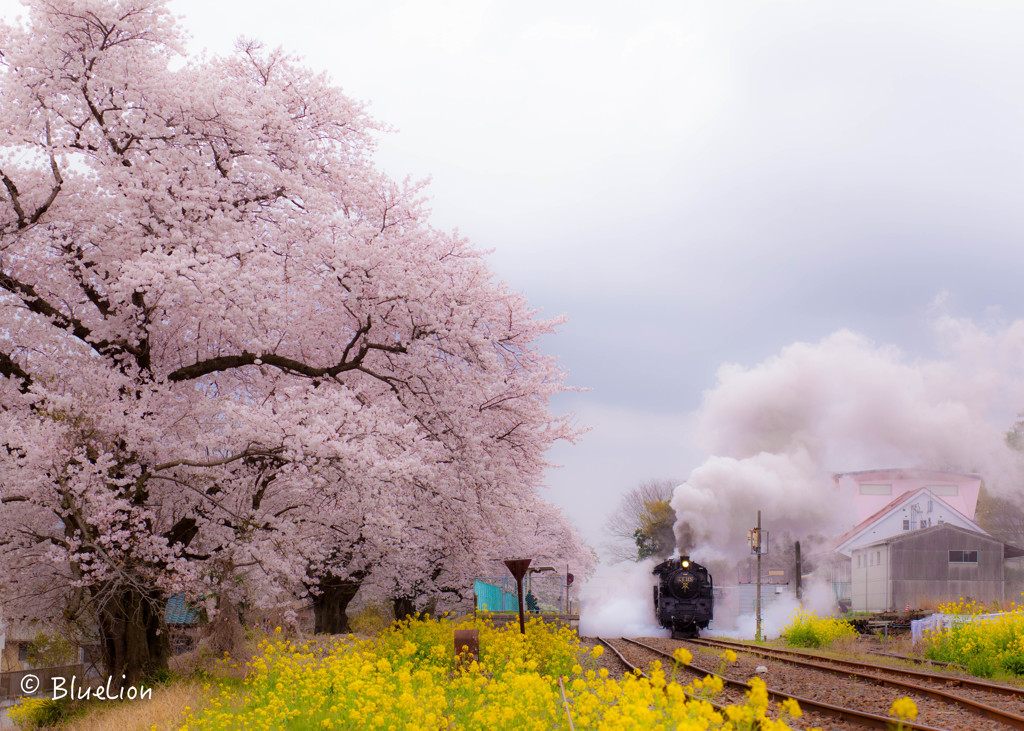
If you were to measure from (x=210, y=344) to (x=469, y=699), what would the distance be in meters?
9.59

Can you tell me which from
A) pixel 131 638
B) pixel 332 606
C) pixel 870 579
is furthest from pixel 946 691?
pixel 870 579

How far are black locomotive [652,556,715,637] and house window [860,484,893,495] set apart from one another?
23.7 m

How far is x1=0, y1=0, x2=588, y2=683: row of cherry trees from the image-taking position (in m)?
14.4

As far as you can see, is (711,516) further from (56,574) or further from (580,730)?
(580,730)

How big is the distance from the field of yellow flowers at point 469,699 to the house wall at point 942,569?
1168 inches

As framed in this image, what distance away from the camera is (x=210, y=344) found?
1712 cm

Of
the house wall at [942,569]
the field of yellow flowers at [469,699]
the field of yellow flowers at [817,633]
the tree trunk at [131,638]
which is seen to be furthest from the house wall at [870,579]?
the tree trunk at [131,638]

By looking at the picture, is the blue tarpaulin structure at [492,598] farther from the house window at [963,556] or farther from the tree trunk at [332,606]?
the house window at [963,556]

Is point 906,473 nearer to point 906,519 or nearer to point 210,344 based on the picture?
point 906,519

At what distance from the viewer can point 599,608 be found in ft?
152

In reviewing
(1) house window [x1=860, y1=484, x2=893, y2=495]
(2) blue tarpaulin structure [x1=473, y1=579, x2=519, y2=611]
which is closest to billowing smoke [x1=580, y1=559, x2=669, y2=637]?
(2) blue tarpaulin structure [x1=473, y1=579, x2=519, y2=611]

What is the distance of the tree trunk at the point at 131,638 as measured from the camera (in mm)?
15992

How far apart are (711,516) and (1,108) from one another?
36732 millimetres

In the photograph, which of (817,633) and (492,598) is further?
(492,598)
